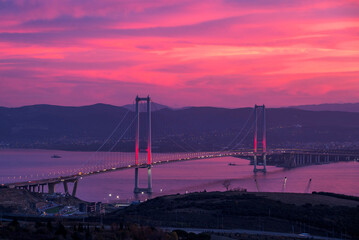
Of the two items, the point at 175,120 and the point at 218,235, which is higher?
the point at 175,120

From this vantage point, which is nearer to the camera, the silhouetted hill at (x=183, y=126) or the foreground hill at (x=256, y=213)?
the foreground hill at (x=256, y=213)

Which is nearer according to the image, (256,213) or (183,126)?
(256,213)

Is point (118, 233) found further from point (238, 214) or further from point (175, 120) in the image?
point (175, 120)

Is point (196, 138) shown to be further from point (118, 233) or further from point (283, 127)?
point (118, 233)

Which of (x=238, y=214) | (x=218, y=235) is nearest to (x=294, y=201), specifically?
(x=238, y=214)

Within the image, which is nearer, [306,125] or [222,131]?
[222,131]

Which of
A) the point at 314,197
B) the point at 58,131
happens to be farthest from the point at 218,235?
the point at 58,131

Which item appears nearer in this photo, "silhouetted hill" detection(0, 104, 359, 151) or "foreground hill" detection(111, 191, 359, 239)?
"foreground hill" detection(111, 191, 359, 239)

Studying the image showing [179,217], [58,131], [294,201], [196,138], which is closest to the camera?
[179,217]

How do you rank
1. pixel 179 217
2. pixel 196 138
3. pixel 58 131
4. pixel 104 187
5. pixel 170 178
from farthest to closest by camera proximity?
pixel 58 131 < pixel 196 138 < pixel 170 178 < pixel 104 187 < pixel 179 217
